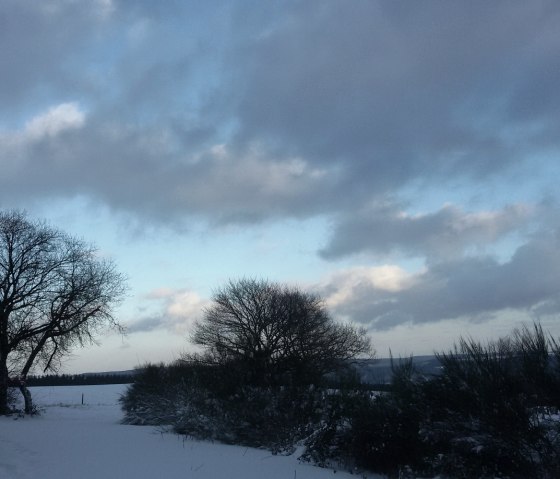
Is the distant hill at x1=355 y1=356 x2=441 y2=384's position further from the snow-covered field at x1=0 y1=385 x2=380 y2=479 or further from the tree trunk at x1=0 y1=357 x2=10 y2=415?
the tree trunk at x1=0 y1=357 x2=10 y2=415

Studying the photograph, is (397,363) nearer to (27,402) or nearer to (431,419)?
(431,419)

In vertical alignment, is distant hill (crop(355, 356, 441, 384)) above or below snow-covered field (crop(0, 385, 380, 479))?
above

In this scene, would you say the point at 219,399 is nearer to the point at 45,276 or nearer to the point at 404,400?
A: the point at 404,400

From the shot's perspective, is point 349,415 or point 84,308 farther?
point 84,308

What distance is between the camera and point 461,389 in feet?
39.1

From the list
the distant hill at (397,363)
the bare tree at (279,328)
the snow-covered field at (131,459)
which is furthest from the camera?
the bare tree at (279,328)

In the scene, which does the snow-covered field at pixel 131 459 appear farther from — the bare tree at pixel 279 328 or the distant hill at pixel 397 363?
the bare tree at pixel 279 328

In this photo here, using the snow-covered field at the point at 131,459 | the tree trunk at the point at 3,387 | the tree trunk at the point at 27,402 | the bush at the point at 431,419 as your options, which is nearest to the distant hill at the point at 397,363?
the bush at the point at 431,419

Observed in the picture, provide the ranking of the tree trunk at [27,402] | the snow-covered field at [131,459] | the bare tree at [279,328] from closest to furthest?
the snow-covered field at [131,459] → the tree trunk at [27,402] → the bare tree at [279,328]

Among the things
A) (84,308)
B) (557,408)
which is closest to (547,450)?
(557,408)

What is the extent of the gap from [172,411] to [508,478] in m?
12.6

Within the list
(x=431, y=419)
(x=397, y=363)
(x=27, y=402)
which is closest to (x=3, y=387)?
(x=27, y=402)

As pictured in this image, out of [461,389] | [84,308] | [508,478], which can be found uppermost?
[84,308]

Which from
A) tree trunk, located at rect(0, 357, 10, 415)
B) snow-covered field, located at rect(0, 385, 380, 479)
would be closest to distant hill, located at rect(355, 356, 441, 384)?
snow-covered field, located at rect(0, 385, 380, 479)
